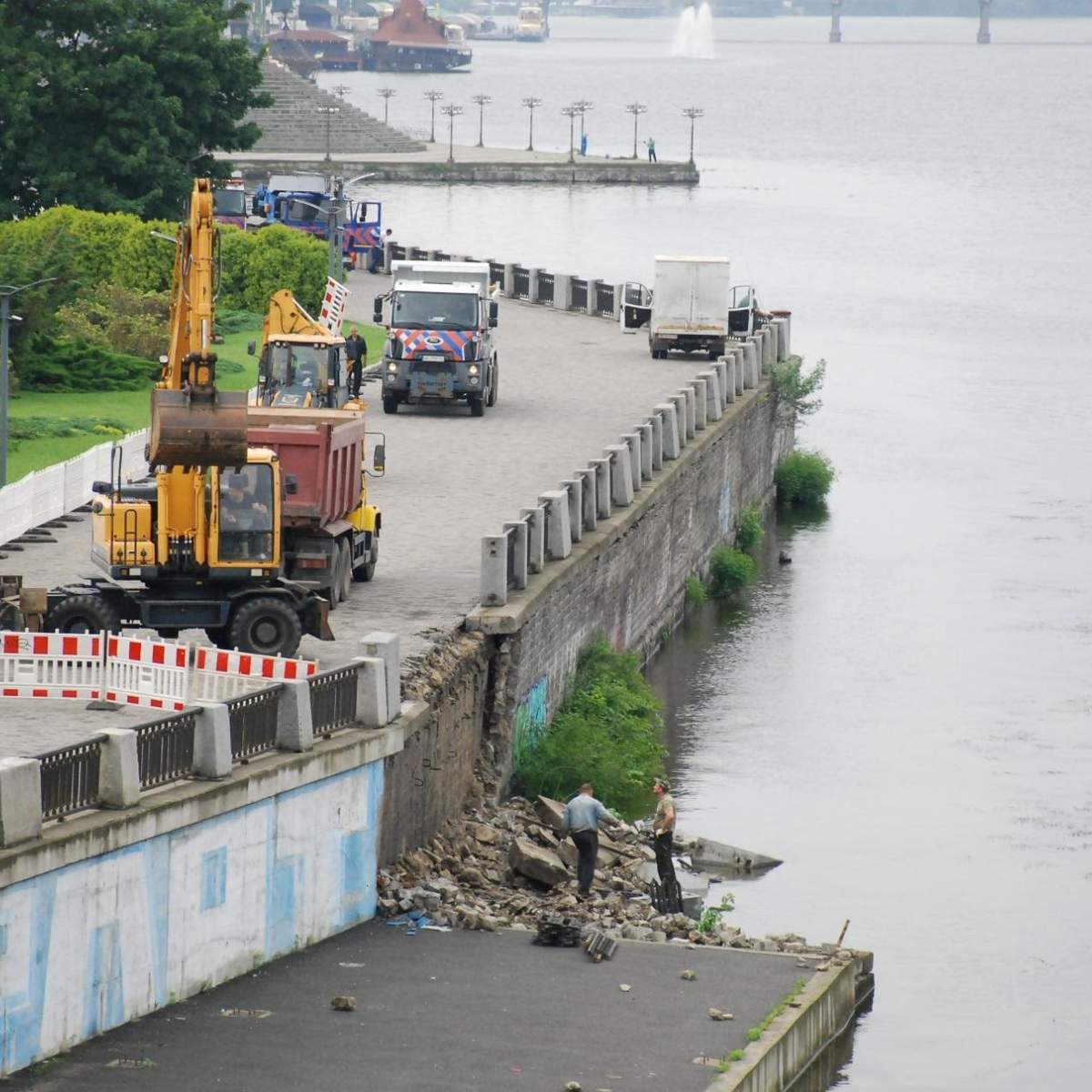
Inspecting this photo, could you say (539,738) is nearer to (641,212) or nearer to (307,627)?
(307,627)

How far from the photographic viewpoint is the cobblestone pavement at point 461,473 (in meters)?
28.5

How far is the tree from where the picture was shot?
6500 centimetres

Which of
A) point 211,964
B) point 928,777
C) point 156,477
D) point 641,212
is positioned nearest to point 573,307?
point 928,777

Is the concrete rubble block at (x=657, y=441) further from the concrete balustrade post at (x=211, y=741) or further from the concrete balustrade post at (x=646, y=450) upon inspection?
the concrete balustrade post at (x=211, y=741)

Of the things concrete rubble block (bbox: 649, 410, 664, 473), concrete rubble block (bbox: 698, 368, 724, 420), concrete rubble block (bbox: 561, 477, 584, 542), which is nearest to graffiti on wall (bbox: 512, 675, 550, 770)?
concrete rubble block (bbox: 561, 477, 584, 542)

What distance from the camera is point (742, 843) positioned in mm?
31750

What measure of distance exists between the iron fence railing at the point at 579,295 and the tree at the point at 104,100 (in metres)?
9.94

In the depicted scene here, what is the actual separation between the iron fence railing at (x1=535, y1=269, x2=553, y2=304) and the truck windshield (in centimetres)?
1983

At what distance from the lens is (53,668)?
24812mm

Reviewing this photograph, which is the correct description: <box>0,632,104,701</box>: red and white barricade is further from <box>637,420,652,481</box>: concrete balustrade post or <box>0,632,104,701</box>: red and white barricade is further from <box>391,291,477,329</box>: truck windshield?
<box>391,291,477,329</box>: truck windshield

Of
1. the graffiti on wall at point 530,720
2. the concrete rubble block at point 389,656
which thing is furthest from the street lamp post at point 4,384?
the concrete rubble block at point 389,656

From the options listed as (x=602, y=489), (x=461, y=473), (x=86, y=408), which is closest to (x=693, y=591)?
(x=461, y=473)

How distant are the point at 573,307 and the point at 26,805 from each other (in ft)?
155

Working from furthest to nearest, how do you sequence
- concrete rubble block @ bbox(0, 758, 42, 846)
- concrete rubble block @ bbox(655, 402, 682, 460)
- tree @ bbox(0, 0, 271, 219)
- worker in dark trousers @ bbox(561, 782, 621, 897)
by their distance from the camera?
tree @ bbox(0, 0, 271, 219) → concrete rubble block @ bbox(655, 402, 682, 460) → worker in dark trousers @ bbox(561, 782, 621, 897) → concrete rubble block @ bbox(0, 758, 42, 846)
